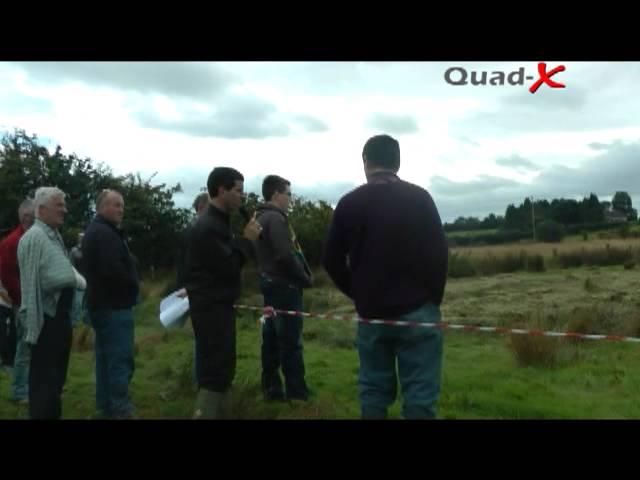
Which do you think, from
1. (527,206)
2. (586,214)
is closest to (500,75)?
(527,206)

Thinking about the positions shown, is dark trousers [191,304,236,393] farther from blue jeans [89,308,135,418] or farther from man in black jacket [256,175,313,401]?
man in black jacket [256,175,313,401]

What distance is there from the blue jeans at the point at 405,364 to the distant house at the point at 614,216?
54.6 feet

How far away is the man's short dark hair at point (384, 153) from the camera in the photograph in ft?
13.8

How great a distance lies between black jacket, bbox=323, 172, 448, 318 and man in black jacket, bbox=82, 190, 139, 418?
7.77 ft

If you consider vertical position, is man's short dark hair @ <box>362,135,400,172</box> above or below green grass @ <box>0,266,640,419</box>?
above

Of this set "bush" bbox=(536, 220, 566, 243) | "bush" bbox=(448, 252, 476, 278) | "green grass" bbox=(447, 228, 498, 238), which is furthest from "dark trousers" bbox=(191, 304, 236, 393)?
"bush" bbox=(536, 220, 566, 243)

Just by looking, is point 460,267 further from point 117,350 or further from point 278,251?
point 117,350

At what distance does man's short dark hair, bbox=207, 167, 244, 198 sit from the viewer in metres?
5.05

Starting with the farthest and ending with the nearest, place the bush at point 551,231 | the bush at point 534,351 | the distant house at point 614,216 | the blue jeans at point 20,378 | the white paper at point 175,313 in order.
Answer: the bush at point 551,231 < the distant house at point 614,216 < the bush at point 534,351 < the blue jeans at point 20,378 < the white paper at point 175,313

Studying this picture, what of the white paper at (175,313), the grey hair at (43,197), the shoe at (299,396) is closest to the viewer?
the grey hair at (43,197)

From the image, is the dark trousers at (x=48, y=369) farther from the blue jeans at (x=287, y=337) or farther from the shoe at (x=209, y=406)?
the blue jeans at (x=287, y=337)

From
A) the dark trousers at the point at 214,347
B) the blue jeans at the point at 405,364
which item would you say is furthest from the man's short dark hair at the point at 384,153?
the dark trousers at the point at 214,347

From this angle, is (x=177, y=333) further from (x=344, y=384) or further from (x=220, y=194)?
(x=220, y=194)

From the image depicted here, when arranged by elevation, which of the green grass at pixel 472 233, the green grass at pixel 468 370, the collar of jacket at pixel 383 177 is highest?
the collar of jacket at pixel 383 177
